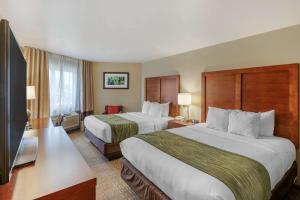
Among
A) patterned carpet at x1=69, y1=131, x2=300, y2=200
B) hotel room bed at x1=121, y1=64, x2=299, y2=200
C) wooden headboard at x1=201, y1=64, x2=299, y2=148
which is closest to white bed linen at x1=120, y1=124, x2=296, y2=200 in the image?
hotel room bed at x1=121, y1=64, x2=299, y2=200

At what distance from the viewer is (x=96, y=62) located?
5805 millimetres

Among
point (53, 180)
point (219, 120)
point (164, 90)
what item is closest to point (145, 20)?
point (219, 120)

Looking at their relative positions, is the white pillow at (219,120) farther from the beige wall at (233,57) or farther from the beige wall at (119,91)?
the beige wall at (119,91)

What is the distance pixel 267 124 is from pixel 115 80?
470 cm

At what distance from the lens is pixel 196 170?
4.86 feet

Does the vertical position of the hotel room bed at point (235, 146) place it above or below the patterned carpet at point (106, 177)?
above

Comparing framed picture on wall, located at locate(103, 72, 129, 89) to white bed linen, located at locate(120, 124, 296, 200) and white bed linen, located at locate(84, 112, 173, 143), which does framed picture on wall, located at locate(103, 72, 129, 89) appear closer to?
white bed linen, located at locate(84, 112, 173, 143)

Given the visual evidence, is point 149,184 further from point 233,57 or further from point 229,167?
point 233,57

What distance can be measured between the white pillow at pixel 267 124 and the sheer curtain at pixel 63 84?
200 inches

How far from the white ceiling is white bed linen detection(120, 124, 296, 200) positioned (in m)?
1.69

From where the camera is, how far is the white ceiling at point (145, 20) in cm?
202

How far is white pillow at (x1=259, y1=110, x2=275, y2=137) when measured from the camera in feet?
8.33

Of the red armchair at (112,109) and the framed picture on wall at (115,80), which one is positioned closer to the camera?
the red armchair at (112,109)

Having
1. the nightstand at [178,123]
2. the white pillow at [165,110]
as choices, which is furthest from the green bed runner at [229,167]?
the white pillow at [165,110]
